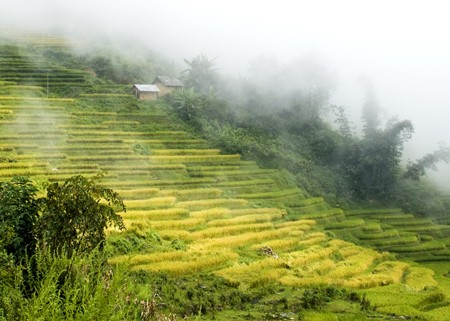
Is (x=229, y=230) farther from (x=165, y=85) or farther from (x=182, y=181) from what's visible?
(x=165, y=85)

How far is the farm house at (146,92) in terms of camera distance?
111 ft

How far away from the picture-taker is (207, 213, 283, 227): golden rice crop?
2224cm

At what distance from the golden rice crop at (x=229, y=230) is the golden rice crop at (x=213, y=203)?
2.02 m

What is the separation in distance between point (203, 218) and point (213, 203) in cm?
186

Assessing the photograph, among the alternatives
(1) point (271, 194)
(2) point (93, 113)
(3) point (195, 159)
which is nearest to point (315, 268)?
(1) point (271, 194)

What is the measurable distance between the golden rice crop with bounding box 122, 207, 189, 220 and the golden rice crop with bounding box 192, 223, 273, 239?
1.34 meters

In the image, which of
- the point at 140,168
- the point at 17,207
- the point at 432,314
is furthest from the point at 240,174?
the point at 17,207

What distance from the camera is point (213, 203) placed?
2414 cm

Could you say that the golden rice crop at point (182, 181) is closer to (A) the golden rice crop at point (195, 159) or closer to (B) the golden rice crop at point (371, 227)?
(A) the golden rice crop at point (195, 159)

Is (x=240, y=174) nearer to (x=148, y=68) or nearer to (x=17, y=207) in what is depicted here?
(x=148, y=68)

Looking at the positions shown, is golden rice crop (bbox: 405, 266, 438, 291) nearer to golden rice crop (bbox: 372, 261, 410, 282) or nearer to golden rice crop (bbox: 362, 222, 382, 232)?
golden rice crop (bbox: 372, 261, 410, 282)

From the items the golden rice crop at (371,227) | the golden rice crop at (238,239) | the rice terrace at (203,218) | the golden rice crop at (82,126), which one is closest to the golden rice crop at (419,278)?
the rice terrace at (203,218)

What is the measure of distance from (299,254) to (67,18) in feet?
103

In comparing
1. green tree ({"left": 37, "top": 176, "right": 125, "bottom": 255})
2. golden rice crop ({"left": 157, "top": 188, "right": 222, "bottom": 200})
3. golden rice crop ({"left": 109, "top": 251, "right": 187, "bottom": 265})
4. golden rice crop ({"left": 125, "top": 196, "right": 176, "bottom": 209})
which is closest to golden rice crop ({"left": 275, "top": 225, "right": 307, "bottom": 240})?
golden rice crop ({"left": 157, "top": 188, "right": 222, "bottom": 200})
